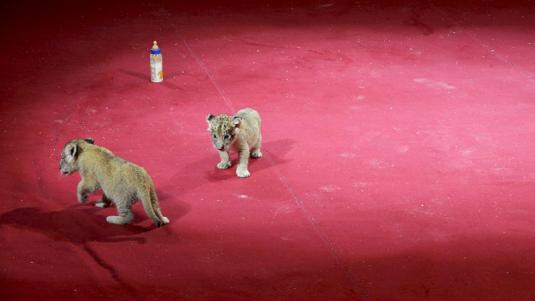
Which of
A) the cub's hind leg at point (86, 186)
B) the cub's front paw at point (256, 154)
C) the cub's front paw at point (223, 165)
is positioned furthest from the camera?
the cub's front paw at point (256, 154)

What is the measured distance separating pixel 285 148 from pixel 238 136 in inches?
29.0

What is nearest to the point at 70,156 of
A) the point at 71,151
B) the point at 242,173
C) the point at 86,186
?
the point at 71,151

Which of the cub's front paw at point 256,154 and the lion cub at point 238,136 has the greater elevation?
the lion cub at point 238,136

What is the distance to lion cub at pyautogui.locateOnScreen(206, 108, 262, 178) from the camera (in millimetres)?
5688

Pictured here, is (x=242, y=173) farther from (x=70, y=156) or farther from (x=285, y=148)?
(x=70, y=156)

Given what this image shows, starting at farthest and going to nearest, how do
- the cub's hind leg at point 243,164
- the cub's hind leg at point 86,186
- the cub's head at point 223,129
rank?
the cub's hind leg at point 243,164
the cub's head at point 223,129
the cub's hind leg at point 86,186

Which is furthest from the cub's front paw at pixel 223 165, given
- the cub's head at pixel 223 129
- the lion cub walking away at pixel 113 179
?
the lion cub walking away at pixel 113 179

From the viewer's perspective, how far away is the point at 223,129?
5.67 m

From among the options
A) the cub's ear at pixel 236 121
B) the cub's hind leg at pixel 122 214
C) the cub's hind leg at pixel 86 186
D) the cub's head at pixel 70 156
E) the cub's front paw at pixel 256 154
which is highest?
the cub's ear at pixel 236 121

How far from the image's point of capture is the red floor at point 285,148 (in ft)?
15.9

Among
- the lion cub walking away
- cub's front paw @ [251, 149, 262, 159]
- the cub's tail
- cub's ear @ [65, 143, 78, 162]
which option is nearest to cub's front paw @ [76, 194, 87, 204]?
the lion cub walking away

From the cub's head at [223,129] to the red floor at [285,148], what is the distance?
34cm

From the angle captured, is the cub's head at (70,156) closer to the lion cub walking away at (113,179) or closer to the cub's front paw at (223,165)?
the lion cub walking away at (113,179)

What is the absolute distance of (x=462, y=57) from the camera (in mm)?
8422
